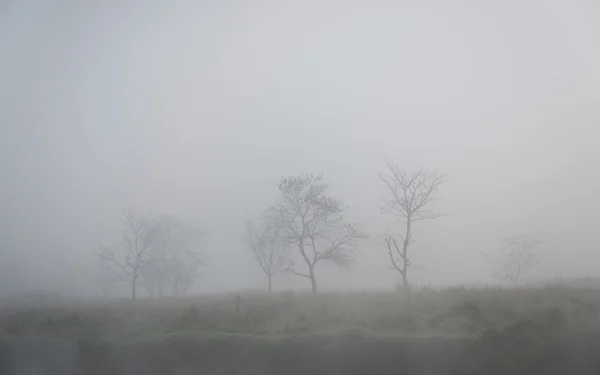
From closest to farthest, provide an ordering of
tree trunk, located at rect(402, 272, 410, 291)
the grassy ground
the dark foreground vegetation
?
the dark foreground vegetation
the grassy ground
tree trunk, located at rect(402, 272, 410, 291)

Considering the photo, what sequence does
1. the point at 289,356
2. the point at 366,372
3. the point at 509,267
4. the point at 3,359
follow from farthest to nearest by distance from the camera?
1. the point at 509,267
2. the point at 3,359
3. the point at 289,356
4. the point at 366,372

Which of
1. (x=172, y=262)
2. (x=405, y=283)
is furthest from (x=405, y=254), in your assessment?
(x=172, y=262)

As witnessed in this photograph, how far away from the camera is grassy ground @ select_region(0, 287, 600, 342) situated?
15.4m

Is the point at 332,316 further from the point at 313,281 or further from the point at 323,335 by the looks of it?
the point at 313,281

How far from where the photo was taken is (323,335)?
16.2 meters

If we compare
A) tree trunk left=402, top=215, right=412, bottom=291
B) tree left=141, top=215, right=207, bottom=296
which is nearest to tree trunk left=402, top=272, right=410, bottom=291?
tree trunk left=402, top=215, right=412, bottom=291

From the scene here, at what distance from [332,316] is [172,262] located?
13305 millimetres

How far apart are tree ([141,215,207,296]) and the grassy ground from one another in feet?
17.1

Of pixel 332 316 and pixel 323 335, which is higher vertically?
pixel 332 316

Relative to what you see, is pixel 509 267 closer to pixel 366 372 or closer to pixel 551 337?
pixel 551 337

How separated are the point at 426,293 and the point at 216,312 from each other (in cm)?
855

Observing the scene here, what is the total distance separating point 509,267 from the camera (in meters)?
24.4

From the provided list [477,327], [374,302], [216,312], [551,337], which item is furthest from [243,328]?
[551,337]

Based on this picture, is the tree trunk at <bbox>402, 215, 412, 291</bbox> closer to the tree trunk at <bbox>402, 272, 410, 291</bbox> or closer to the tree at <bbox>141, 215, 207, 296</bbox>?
the tree trunk at <bbox>402, 272, 410, 291</bbox>
